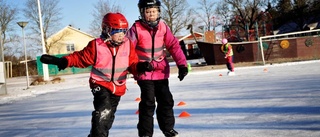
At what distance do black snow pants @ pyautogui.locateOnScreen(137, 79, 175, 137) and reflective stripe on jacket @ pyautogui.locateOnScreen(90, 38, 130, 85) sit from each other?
0.38 m

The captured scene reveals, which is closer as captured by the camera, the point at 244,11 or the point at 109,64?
the point at 109,64

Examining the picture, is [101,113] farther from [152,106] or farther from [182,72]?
[182,72]

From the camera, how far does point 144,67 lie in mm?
3365

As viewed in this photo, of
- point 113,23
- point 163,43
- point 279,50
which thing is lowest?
point 163,43

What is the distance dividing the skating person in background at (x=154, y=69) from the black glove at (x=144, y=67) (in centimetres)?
32

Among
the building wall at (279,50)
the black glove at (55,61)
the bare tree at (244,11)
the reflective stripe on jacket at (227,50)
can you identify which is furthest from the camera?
the bare tree at (244,11)

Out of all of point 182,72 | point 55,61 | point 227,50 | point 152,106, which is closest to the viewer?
point 55,61

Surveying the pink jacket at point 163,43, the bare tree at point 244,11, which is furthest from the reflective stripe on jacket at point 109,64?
the bare tree at point 244,11

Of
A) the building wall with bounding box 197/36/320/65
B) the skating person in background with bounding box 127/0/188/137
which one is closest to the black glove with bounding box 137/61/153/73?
the skating person in background with bounding box 127/0/188/137

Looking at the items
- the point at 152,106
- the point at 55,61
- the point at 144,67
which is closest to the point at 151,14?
the point at 144,67

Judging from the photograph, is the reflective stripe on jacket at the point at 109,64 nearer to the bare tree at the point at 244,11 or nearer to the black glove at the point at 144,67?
the black glove at the point at 144,67

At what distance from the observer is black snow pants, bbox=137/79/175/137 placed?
3.70 metres

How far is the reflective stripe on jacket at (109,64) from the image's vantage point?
3408mm

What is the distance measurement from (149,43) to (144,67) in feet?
1.96
